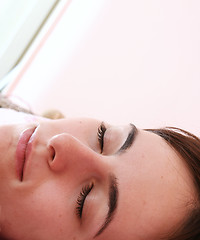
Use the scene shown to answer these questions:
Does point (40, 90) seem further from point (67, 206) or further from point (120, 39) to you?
point (67, 206)

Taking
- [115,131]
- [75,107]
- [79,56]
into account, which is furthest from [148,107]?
[115,131]

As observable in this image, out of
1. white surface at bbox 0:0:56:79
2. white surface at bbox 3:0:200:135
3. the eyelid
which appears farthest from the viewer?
white surface at bbox 0:0:56:79

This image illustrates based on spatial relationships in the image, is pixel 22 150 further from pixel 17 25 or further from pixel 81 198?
pixel 17 25

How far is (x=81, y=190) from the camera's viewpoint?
0.73m

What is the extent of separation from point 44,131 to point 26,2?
1.29 metres

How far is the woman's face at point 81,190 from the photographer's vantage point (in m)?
0.70

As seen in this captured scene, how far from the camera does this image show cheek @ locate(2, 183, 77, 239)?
691 millimetres

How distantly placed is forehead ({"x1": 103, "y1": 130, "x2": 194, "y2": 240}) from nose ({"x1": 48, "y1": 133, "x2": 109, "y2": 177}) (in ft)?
0.17

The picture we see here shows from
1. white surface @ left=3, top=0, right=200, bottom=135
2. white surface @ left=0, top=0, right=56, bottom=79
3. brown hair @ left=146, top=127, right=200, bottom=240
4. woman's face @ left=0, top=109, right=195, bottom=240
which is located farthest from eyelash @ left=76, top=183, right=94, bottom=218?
white surface @ left=0, top=0, right=56, bottom=79

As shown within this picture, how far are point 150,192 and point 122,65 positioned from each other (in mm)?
1080

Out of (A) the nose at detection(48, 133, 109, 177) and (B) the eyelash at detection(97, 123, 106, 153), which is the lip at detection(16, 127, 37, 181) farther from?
(B) the eyelash at detection(97, 123, 106, 153)

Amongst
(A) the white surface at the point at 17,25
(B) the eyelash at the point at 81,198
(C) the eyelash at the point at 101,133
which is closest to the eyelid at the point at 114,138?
(C) the eyelash at the point at 101,133

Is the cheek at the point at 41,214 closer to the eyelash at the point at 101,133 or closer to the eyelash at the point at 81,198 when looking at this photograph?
the eyelash at the point at 81,198

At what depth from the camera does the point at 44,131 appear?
0.78 m
